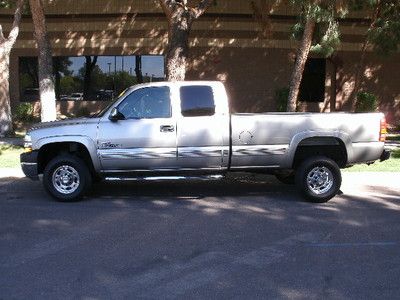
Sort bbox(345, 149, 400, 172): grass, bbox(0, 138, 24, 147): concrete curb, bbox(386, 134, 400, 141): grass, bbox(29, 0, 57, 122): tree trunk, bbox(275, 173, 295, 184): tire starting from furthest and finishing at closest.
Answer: bbox(386, 134, 400, 141): grass → bbox(0, 138, 24, 147): concrete curb → bbox(29, 0, 57, 122): tree trunk → bbox(345, 149, 400, 172): grass → bbox(275, 173, 295, 184): tire

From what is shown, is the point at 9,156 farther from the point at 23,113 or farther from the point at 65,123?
the point at 23,113

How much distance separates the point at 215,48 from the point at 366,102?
6.29m

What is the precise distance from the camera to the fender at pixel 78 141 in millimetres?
8758

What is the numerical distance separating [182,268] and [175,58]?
8760mm

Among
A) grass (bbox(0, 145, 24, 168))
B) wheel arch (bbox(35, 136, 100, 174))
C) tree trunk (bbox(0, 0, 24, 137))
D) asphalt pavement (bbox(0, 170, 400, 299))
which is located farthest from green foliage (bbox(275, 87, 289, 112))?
wheel arch (bbox(35, 136, 100, 174))

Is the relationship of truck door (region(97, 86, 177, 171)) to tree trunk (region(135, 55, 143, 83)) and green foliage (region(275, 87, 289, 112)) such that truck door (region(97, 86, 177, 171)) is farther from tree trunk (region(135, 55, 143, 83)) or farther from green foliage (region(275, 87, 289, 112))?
tree trunk (region(135, 55, 143, 83))

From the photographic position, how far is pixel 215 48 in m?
22.0

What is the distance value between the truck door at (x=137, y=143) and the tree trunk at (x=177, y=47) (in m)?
4.99

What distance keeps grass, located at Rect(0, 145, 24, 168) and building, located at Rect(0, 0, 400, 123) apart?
722 centimetres

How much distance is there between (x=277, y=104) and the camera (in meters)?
21.8

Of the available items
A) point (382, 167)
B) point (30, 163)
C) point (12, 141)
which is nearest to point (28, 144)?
point (30, 163)

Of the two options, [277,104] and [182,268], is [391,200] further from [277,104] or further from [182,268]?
[277,104]

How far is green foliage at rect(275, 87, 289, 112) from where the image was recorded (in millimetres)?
21219

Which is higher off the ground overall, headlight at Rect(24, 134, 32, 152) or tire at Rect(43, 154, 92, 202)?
headlight at Rect(24, 134, 32, 152)
